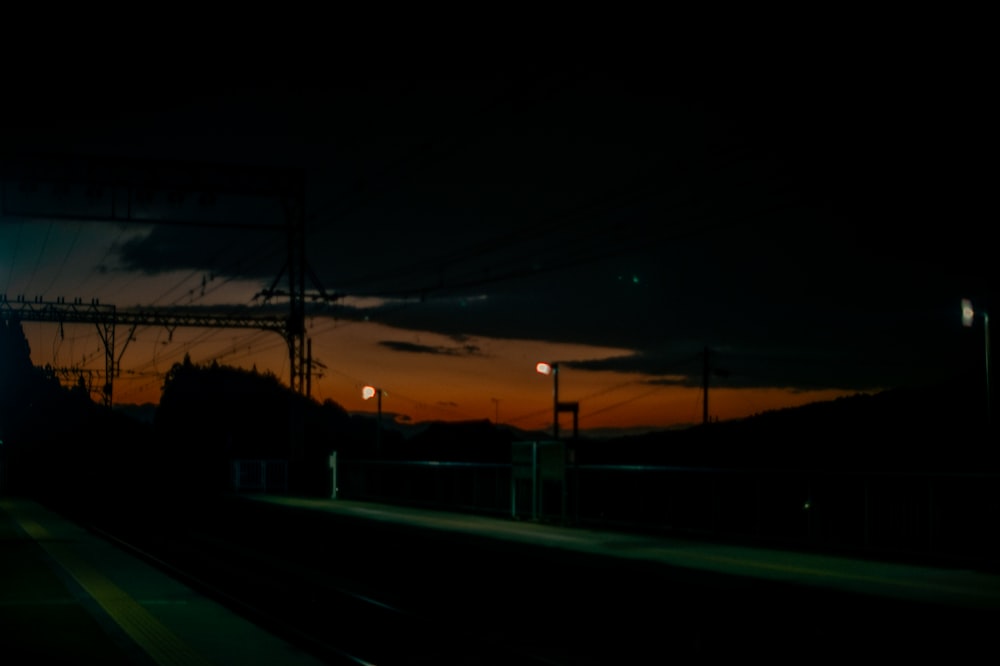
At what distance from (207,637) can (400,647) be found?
2.13m

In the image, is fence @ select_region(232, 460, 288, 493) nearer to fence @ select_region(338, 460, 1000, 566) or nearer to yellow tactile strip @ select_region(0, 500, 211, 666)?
fence @ select_region(338, 460, 1000, 566)

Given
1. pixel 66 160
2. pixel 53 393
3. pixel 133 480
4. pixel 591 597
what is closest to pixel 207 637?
pixel 591 597

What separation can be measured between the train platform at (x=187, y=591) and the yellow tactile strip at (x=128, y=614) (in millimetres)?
14

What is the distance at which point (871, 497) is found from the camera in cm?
1866

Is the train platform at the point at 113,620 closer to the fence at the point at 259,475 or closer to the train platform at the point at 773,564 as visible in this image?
the train platform at the point at 773,564

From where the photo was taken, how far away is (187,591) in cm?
1858

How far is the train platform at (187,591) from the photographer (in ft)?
40.9

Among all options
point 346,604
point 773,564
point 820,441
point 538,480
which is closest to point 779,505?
point 773,564

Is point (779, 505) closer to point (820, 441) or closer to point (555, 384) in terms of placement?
point (555, 384)

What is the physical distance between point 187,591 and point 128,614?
3380 millimetres

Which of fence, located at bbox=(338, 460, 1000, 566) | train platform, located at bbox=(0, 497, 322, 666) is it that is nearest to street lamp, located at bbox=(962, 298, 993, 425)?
fence, located at bbox=(338, 460, 1000, 566)

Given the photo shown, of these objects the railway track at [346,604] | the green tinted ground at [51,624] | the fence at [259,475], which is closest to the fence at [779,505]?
the railway track at [346,604]

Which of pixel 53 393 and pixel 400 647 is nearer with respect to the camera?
pixel 400 647

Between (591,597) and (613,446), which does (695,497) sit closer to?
(591,597)
